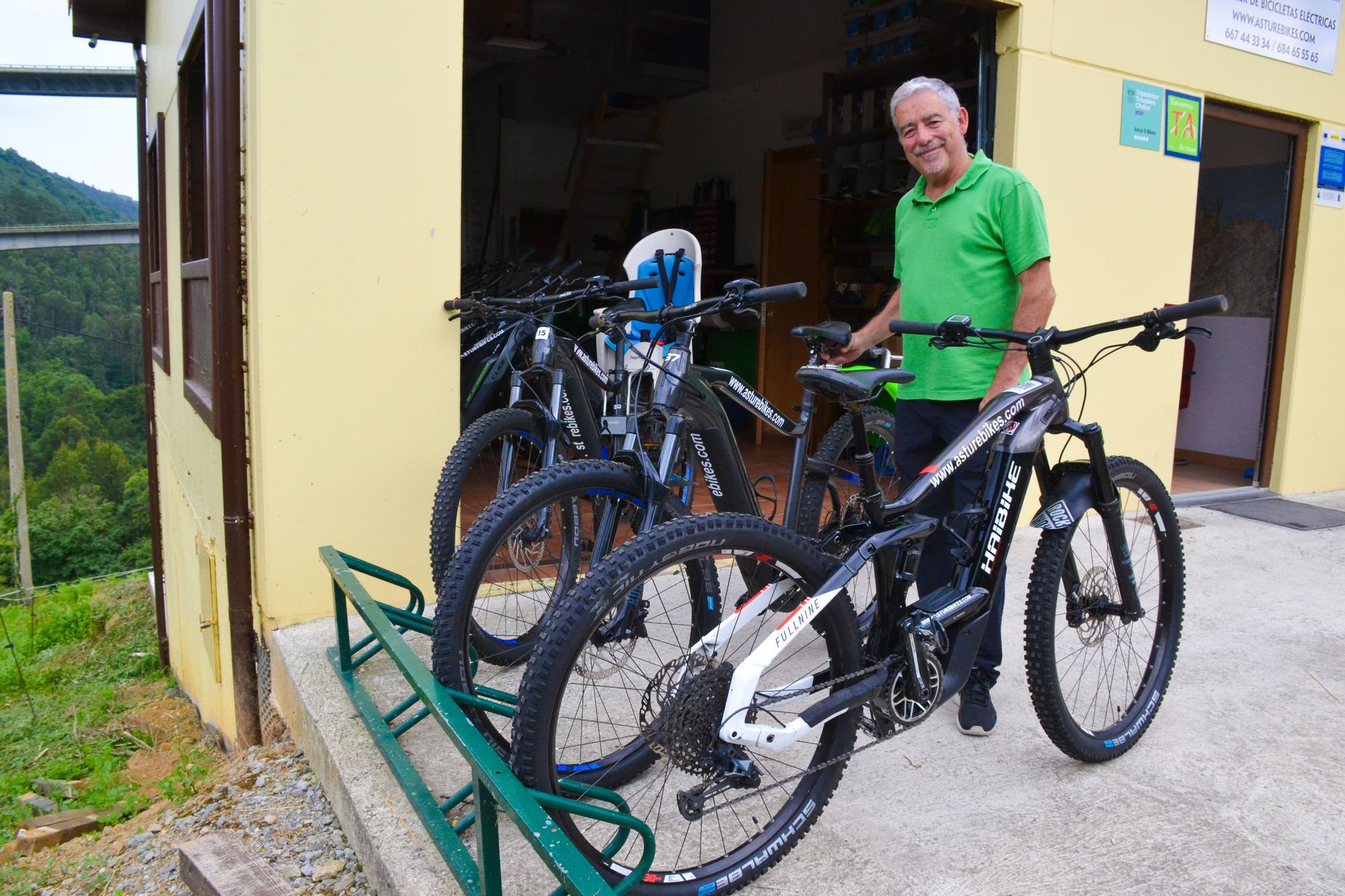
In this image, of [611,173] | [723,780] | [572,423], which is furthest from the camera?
[611,173]

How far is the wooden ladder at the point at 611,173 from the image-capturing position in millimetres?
8945

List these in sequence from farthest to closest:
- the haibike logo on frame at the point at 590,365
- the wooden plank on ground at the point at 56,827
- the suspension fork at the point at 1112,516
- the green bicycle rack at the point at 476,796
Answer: the wooden plank on ground at the point at 56,827
the haibike logo on frame at the point at 590,365
the suspension fork at the point at 1112,516
the green bicycle rack at the point at 476,796

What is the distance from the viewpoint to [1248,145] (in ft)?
23.5

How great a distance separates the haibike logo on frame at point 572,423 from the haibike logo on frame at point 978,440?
4.46 feet

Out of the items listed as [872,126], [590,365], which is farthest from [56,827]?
[872,126]

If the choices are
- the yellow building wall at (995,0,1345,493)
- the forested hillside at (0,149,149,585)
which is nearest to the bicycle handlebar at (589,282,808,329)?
the yellow building wall at (995,0,1345,493)

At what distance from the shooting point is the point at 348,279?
3248 millimetres

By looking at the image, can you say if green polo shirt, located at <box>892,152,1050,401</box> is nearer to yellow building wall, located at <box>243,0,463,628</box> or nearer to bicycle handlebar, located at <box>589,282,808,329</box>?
→ bicycle handlebar, located at <box>589,282,808,329</box>

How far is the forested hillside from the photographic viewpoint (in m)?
23.6

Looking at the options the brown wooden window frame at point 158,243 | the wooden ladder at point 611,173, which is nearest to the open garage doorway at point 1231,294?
the wooden ladder at point 611,173

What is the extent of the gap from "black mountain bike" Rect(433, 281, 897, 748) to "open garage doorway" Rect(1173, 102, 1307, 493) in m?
4.74

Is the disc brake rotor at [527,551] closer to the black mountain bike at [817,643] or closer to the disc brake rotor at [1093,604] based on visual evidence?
the black mountain bike at [817,643]

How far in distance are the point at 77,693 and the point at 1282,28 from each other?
9360 mm

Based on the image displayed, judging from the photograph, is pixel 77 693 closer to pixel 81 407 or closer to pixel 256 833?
pixel 256 833
